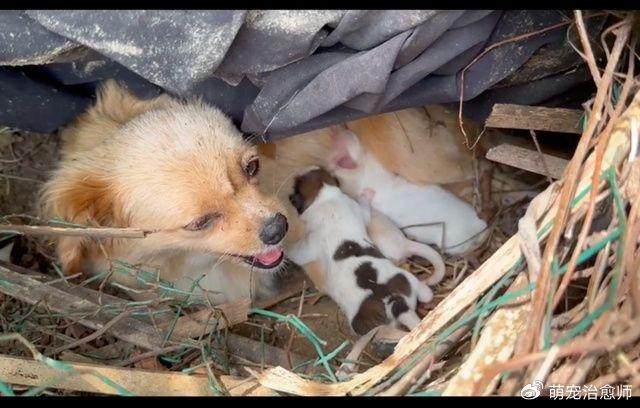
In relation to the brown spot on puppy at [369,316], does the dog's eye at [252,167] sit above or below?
above

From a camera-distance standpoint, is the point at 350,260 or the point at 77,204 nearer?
the point at 77,204

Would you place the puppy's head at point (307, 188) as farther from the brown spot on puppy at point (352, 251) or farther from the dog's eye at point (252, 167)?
the dog's eye at point (252, 167)

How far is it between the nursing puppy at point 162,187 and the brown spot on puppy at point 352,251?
257mm

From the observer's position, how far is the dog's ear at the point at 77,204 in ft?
7.66

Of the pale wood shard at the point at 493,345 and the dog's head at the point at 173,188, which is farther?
the dog's head at the point at 173,188

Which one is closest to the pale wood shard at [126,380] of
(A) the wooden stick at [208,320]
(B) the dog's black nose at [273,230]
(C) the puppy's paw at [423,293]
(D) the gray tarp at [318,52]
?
(A) the wooden stick at [208,320]

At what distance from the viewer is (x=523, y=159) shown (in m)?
2.26

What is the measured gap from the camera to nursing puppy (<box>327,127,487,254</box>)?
288 centimetres

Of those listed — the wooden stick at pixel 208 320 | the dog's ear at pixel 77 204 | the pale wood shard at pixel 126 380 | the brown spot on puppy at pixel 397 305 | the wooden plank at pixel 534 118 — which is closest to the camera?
the pale wood shard at pixel 126 380

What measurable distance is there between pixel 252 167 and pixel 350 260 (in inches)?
19.6

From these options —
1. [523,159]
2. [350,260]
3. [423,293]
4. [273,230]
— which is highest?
[523,159]

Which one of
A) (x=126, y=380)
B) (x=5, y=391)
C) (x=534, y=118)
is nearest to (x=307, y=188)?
(x=534, y=118)

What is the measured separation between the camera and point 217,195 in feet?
7.50

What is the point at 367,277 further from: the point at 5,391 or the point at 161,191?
the point at 5,391
